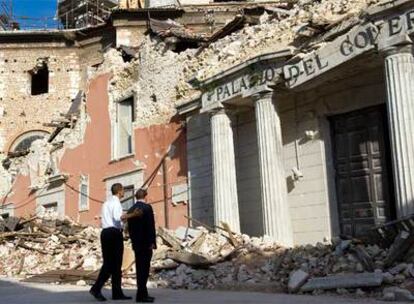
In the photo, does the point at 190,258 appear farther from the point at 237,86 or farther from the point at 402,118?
the point at 402,118

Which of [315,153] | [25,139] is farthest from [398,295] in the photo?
[25,139]

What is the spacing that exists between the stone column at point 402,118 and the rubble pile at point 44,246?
8.19 meters

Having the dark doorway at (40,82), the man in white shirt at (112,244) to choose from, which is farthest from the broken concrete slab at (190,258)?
the dark doorway at (40,82)

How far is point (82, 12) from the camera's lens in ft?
128

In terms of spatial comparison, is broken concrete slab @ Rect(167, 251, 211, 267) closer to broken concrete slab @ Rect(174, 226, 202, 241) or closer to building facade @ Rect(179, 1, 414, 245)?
broken concrete slab @ Rect(174, 226, 202, 241)

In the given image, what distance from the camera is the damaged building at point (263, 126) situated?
433 inches

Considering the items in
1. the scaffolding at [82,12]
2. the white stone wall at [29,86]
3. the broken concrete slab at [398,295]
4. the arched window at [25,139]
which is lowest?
the broken concrete slab at [398,295]

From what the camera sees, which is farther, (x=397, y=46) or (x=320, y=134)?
(x=320, y=134)

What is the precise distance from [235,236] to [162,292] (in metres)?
3.53

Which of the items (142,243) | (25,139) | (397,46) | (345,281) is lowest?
(345,281)

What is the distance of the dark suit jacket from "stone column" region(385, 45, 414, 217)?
454 centimetres

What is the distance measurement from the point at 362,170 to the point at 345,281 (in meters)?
3.98

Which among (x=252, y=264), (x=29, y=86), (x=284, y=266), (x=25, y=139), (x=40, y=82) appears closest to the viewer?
(x=284, y=266)

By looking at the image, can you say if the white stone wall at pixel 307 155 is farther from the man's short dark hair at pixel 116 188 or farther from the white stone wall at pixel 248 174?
the man's short dark hair at pixel 116 188
